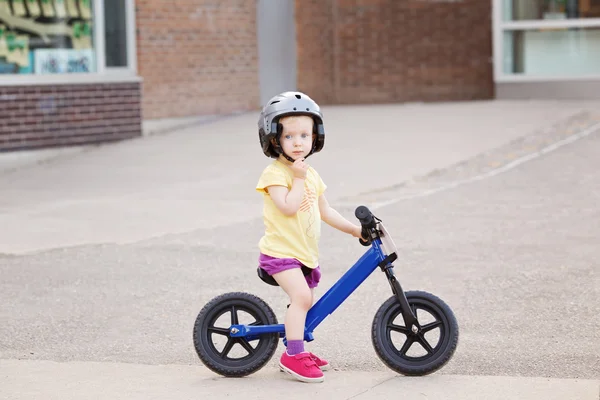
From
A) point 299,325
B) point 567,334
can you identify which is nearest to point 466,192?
point 567,334

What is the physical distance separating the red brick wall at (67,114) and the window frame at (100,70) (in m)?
0.08

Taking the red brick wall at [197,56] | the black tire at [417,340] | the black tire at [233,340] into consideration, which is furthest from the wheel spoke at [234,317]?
the red brick wall at [197,56]

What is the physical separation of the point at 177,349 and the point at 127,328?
66 centimetres

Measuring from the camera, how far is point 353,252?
363 inches

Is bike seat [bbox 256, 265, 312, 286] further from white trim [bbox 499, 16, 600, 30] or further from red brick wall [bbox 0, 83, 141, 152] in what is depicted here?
white trim [bbox 499, 16, 600, 30]

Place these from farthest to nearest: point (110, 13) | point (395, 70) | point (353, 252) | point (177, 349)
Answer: point (395, 70) < point (110, 13) < point (353, 252) < point (177, 349)

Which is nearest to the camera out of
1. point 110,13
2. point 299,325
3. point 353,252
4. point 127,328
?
point 299,325

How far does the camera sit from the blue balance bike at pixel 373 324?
5445 millimetres

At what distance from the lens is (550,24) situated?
20.2 meters

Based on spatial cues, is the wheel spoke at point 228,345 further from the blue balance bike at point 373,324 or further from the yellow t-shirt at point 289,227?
the yellow t-shirt at point 289,227

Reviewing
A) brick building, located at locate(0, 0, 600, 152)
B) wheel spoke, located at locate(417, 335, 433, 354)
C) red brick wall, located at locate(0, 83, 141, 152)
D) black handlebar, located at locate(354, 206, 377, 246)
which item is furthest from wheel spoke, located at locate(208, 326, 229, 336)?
brick building, located at locate(0, 0, 600, 152)

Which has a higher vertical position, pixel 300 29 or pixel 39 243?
pixel 300 29

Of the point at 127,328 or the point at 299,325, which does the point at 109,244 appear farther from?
the point at 299,325

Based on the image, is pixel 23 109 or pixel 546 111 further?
pixel 546 111
